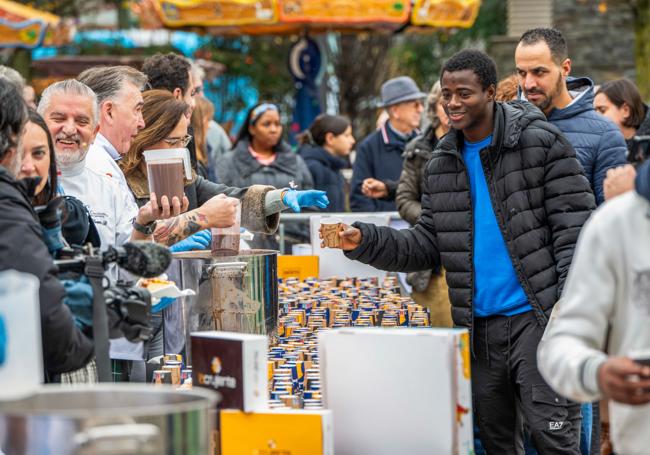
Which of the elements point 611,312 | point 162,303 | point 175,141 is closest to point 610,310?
point 611,312

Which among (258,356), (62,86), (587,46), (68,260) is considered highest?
(587,46)

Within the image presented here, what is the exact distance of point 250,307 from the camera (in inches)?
168

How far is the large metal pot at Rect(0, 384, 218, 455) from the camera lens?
2154 millimetres

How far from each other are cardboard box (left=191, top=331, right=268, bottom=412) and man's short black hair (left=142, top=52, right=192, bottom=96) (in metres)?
3.19

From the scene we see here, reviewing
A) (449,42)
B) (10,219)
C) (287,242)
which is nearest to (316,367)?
(10,219)

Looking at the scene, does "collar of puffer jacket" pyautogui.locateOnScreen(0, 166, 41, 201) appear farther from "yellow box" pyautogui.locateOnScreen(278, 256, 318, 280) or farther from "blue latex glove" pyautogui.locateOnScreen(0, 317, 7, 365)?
"yellow box" pyautogui.locateOnScreen(278, 256, 318, 280)

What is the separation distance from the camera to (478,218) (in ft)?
14.8

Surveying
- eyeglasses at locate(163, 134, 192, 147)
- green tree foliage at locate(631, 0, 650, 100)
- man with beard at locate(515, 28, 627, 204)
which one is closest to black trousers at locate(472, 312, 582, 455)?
man with beard at locate(515, 28, 627, 204)

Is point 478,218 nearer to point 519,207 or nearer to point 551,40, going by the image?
point 519,207

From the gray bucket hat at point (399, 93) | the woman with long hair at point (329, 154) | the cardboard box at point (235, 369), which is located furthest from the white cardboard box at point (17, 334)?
the woman with long hair at point (329, 154)

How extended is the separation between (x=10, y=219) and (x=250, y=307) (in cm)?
152

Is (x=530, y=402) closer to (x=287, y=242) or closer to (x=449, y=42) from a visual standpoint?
(x=287, y=242)

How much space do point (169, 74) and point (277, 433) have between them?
3.43 metres

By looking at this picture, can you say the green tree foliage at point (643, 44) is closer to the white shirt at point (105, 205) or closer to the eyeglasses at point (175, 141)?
the eyeglasses at point (175, 141)
